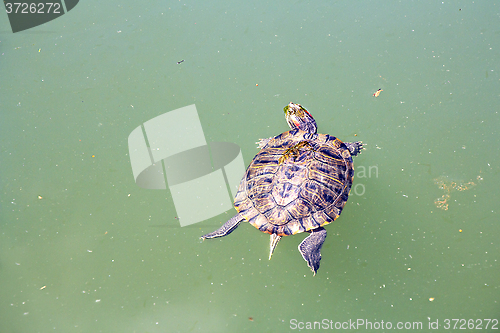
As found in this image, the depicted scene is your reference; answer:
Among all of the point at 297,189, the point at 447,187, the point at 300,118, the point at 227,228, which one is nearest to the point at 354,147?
the point at 300,118

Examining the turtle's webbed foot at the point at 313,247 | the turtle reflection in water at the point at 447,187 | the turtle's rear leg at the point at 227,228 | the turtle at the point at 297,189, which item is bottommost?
the turtle's webbed foot at the point at 313,247

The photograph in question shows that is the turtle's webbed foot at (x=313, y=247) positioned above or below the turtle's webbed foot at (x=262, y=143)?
below

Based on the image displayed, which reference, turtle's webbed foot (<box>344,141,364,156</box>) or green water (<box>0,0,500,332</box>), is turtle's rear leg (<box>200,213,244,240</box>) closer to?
green water (<box>0,0,500,332</box>)

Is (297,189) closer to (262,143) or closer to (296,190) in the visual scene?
(296,190)

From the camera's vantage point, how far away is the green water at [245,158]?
75.4 inches

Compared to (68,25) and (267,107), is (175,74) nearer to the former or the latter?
(267,107)

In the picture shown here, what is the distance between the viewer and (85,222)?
82.4 inches

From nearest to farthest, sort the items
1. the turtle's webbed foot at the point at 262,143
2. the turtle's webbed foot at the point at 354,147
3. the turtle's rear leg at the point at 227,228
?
the turtle's rear leg at the point at 227,228 → the turtle's webbed foot at the point at 354,147 → the turtle's webbed foot at the point at 262,143

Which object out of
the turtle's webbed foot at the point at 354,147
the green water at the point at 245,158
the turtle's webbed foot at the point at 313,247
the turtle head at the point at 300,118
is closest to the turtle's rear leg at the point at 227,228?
the green water at the point at 245,158

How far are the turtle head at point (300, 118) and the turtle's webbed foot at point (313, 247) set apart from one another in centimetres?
76

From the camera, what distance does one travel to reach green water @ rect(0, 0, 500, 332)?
192 cm

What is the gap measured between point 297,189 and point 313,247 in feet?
1.48

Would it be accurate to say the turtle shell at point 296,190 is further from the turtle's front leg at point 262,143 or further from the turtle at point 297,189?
the turtle's front leg at point 262,143

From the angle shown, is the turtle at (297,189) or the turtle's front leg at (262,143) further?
the turtle's front leg at (262,143)
